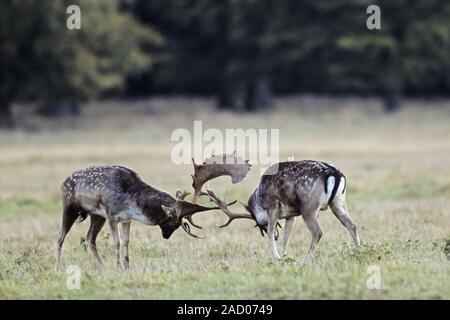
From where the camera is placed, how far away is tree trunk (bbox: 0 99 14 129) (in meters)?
45.7

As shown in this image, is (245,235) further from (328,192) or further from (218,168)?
(328,192)

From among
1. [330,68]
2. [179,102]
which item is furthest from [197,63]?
[330,68]

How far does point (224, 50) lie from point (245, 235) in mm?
39682

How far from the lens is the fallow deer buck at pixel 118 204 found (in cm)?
1245

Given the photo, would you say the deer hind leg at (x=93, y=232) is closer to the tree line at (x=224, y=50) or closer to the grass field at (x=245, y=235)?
the grass field at (x=245, y=235)

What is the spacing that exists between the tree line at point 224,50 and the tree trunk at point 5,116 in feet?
0.21

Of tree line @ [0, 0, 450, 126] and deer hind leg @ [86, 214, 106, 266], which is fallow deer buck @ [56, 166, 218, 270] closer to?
deer hind leg @ [86, 214, 106, 266]

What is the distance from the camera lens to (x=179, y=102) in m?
53.4

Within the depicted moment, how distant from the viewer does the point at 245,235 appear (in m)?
15.6

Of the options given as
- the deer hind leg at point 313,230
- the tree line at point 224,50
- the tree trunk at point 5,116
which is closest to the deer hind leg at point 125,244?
the deer hind leg at point 313,230

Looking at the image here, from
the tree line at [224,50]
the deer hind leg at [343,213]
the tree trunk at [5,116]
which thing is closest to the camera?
the deer hind leg at [343,213]

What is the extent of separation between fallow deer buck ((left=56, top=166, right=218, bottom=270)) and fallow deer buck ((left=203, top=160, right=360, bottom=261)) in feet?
1.89

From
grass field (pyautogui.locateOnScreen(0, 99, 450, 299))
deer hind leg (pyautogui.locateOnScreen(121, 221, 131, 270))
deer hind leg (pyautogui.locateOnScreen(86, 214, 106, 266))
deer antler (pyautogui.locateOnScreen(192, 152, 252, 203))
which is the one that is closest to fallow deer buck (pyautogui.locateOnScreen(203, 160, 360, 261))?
deer antler (pyautogui.locateOnScreen(192, 152, 252, 203))
